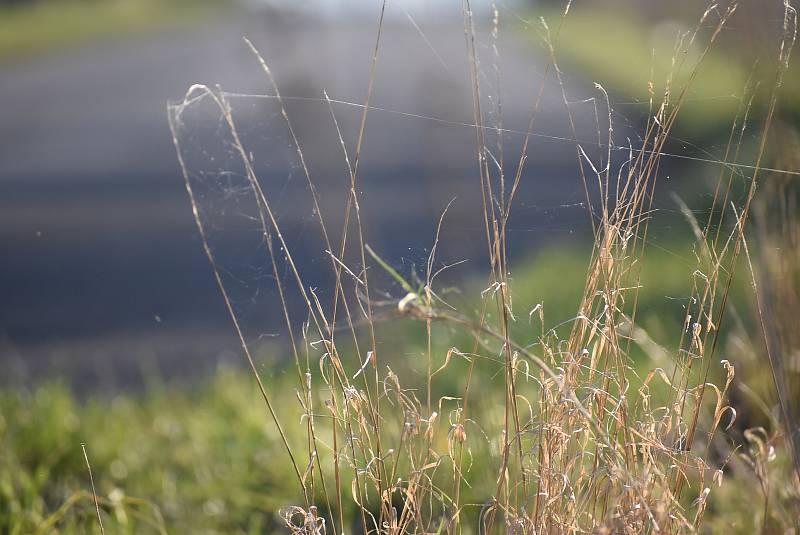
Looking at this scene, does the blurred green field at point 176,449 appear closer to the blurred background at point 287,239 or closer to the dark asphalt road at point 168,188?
the blurred background at point 287,239

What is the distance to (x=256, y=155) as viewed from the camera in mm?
8125

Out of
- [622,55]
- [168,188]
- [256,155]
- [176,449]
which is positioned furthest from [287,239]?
[622,55]

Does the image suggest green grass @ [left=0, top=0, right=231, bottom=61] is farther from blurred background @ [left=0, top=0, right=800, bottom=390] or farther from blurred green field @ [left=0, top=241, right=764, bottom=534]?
blurred green field @ [left=0, top=241, right=764, bottom=534]

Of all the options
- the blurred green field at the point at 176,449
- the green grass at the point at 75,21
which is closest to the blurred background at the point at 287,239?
the blurred green field at the point at 176,449

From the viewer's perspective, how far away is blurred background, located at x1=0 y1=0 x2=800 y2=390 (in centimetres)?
249

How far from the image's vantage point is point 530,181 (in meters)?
8.91

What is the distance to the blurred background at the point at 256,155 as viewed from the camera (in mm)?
2492

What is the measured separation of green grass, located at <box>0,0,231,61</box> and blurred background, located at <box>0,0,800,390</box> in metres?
0.12

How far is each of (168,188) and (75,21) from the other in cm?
1542

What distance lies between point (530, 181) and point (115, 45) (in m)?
15.5

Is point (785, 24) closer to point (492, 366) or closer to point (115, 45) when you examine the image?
point (492, 366)

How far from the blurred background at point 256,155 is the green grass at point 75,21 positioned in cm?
12

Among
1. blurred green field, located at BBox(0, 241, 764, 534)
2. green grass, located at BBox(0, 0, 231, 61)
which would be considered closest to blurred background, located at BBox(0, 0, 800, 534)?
blurred green field, located at BBox(0, 241, 764, 534)

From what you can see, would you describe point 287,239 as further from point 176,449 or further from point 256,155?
point 176,449
